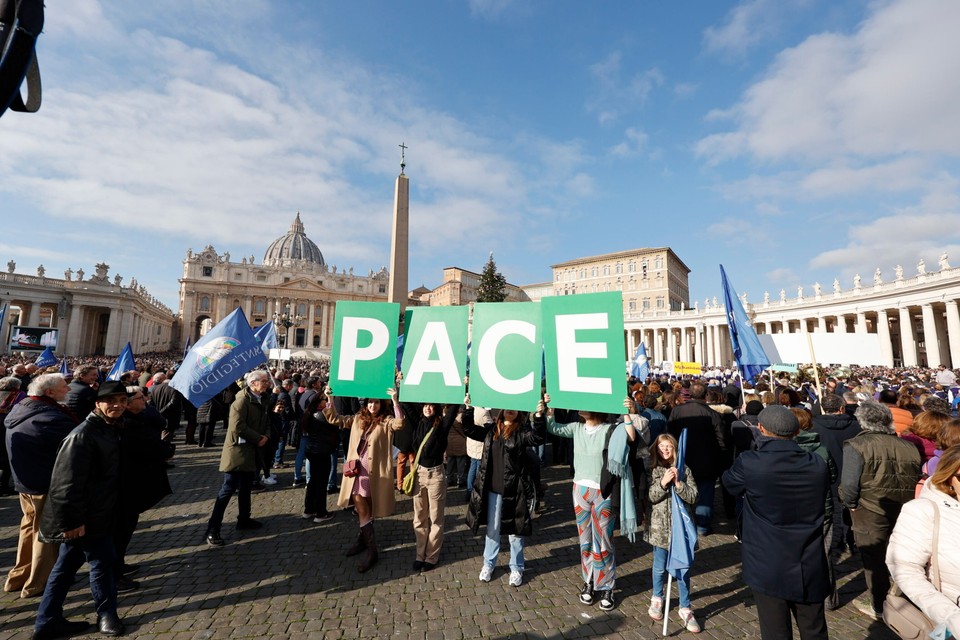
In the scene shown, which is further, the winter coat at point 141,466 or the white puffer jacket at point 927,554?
the winter coat at point 141,466

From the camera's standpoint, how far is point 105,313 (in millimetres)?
53094

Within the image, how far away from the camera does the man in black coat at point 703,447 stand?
510cm

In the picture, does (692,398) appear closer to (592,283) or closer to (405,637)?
(405,637)

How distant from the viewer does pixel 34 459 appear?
370cm

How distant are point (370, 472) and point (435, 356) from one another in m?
1.57

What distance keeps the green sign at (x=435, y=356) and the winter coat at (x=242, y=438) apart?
234cm

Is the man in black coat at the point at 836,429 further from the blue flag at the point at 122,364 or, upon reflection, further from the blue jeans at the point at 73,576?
the blue flag at the point at 122,364

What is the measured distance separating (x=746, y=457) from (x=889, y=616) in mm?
944

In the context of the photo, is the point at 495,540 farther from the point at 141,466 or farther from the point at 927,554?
the point at 141,466

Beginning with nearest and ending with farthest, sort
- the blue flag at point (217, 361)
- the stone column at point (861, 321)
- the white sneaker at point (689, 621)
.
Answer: the white sneaker at point (689, 621), the blue flag at point (217, 361), the stone column at point (861, 321)

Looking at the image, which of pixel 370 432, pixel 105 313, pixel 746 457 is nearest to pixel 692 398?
pixel 746 457

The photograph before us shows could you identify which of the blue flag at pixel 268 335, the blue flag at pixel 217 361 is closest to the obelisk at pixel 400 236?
the blue flag at pixel 268 335

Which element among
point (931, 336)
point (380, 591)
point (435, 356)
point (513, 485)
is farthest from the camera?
point (931, 336)

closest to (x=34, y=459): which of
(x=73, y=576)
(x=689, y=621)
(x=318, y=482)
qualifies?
(x=73, y=576)
